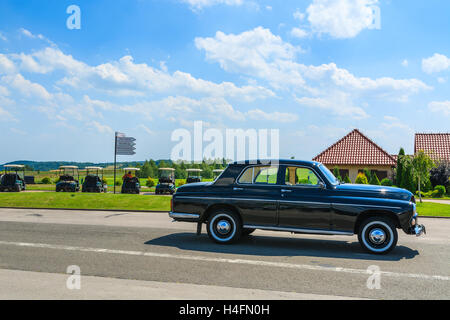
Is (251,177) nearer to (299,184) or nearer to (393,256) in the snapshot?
(299,184)

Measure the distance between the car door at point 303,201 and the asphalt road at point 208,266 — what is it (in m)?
0.62

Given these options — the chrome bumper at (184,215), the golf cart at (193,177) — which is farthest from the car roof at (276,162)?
the golf cart at (193,177)

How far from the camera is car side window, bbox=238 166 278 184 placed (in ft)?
28.1

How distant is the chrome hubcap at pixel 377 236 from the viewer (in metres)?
7.72

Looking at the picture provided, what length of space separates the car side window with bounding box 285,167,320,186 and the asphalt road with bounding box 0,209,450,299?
4.81 ft

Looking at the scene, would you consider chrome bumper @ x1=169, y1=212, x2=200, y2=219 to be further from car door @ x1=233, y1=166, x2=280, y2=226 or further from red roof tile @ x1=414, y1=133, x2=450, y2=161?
red roof tile @ x1=414, y1=133, x2=450, y2=161

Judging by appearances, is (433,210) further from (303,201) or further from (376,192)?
(303,201)

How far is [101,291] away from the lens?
16.8ft

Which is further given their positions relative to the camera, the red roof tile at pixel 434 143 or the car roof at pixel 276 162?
the red roof tile at pixel 434 143

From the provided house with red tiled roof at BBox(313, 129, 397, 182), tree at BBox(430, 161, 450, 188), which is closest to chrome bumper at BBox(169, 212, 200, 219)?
tree at BBox(430, 161, 450, 188)

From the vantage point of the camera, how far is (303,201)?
8.12 m

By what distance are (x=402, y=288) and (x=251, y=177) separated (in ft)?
13.4

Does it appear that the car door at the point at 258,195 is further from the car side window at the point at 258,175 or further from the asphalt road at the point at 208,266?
the asphalt road at the point at 208,266

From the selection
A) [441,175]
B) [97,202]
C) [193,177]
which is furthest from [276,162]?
[441,175]
